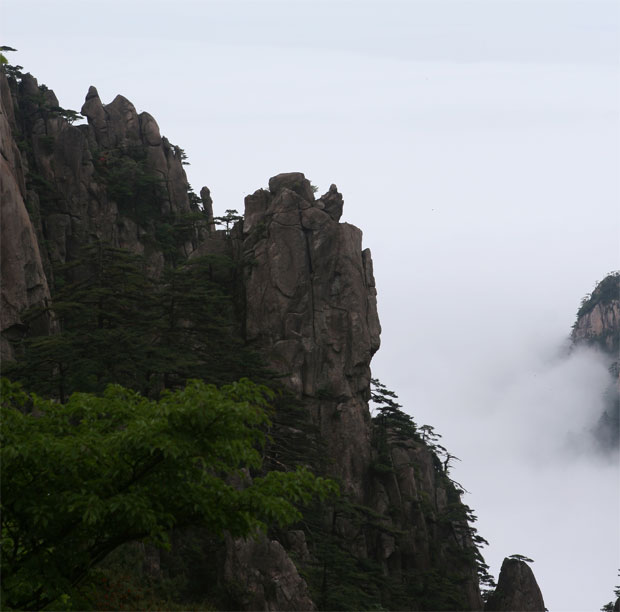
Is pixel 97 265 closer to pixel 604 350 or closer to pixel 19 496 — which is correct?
pixel 19 496

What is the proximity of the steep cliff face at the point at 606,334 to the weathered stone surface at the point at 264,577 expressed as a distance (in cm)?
13683

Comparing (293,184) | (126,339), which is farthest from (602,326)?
(126,339)

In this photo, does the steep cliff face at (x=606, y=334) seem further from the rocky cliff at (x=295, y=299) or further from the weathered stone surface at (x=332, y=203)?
the weathered stone surface at (x=332, y=203)

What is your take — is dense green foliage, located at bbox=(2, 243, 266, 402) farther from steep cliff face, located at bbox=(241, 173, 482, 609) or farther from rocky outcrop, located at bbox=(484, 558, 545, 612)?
rocky outcrop, located at bbox=(484, 558, 545, 612)

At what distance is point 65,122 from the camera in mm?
51875

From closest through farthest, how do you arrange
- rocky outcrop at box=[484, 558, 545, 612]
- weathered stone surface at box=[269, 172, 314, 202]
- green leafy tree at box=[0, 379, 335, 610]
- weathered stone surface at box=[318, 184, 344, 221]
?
green leafy tree at box=[0, 379, 335, 610] → rocky outcrop at box=[484, 558, 545, 612] → weathered stone surface at box=[318, 184, 344, 221] → weathered stone surface at box=[269, 172, 314, 202]

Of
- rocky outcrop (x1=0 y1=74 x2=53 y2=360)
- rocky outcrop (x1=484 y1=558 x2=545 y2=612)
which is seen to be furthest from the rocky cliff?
rocky outcrop (x1=484 y1=558 x2=545 y2=612)

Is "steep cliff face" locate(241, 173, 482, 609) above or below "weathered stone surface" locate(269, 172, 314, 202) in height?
below

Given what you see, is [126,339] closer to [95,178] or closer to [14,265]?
[14,265]

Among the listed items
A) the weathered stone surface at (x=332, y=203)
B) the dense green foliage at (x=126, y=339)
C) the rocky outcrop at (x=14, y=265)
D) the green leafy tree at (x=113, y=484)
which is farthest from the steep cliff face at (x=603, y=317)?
the green leafy tree at (x=113, y=484)

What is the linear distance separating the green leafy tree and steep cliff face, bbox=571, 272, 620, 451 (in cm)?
15044

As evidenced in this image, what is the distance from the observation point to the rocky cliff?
35.6m

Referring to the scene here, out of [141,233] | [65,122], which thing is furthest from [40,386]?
[65,122]

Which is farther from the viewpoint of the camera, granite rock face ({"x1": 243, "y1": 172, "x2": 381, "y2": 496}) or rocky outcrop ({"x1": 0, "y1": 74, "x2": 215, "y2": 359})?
rocky outcrop ({"x1": 0, "y1": 74, "x2": 215, "y2": 359})
